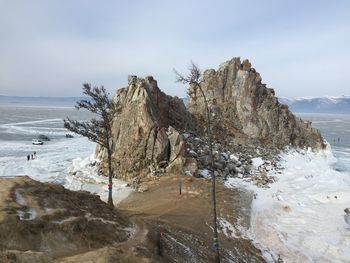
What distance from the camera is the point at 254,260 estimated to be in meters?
18.1

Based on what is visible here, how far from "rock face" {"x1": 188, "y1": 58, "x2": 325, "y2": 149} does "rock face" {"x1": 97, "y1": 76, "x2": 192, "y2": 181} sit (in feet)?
46.6

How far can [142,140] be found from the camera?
35500mm

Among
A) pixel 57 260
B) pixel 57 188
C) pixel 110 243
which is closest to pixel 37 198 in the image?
pixel 57 188

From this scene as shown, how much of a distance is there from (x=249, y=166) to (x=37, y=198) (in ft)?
96.7

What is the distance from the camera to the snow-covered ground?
20.6 metres

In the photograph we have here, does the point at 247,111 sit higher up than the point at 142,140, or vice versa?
the point at 247,111

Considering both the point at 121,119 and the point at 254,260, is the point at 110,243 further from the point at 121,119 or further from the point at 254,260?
the point at 121,119

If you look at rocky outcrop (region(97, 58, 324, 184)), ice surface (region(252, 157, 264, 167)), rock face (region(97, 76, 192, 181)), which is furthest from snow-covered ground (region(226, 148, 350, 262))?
rock face (region(97, 76, 192, 181))

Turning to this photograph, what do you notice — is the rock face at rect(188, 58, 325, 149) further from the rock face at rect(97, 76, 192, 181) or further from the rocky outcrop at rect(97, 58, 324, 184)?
the rock face at rect(97, 76, 192, 181)

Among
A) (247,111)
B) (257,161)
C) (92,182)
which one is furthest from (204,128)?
(92,182)

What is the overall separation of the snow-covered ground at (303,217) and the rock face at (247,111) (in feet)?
47.2

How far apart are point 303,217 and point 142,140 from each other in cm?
1692

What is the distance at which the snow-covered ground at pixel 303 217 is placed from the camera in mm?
20562

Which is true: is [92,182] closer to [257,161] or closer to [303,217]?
[257,161]
